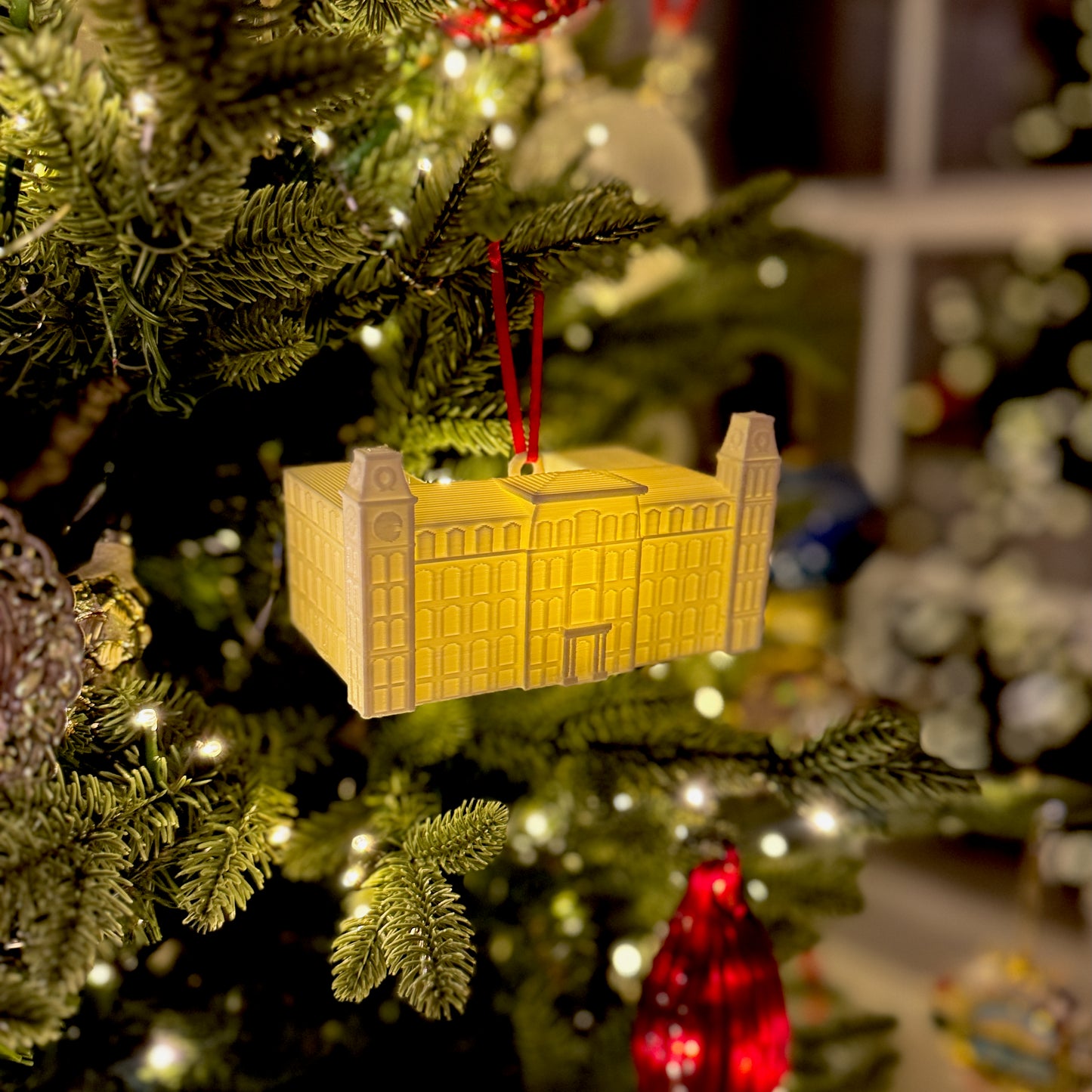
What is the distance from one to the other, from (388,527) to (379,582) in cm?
3

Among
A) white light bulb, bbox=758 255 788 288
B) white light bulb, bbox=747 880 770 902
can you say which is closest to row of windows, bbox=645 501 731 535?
white light bulb, bbox=747 880 770 902

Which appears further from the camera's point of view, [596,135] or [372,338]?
[596,135]

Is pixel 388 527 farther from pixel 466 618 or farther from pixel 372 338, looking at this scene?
pixel 372 338

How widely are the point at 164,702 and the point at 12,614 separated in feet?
0.40

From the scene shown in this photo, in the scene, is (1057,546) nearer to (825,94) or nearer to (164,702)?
(825,94)

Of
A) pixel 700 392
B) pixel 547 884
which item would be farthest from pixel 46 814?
pixel 700 392

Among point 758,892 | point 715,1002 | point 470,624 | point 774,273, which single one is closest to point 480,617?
point 470,624

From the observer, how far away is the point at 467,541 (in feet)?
1.36

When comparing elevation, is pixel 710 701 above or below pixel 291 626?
below

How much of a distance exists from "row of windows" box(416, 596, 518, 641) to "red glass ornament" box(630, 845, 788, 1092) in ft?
0.65

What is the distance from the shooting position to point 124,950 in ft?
1.59

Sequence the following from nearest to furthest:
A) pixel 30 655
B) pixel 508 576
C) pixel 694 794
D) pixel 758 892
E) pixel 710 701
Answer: pixel 30 655 < pixel 508 576 < pixel 694 794 < pixel 758 892 < pixel 710 701

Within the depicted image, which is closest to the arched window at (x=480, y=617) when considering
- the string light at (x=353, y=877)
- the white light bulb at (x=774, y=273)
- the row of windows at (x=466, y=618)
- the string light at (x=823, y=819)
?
the row of windows at (x=466, y=618)

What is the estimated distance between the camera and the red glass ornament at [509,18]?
51cm
